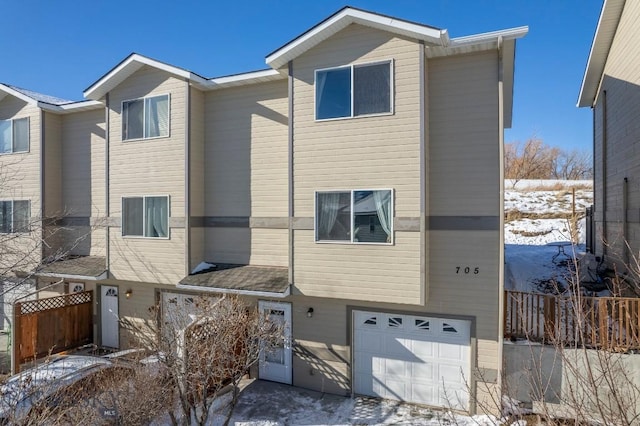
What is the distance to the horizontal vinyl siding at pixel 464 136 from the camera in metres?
8.39

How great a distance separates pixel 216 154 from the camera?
36.5 ft

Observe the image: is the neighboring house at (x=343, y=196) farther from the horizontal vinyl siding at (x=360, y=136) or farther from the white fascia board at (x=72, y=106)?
the white fascia board at (x=72, y=106)

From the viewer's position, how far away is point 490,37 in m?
8.02

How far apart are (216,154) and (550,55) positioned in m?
14.8

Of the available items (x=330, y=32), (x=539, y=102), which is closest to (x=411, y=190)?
(x=330, y=32)

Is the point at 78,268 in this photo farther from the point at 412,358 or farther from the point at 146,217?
the point at 412,358

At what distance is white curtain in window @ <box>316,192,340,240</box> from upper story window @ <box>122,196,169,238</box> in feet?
15.5

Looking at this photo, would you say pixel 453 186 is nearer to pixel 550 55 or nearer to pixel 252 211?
pixel 252 211

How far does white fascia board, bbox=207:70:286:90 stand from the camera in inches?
402

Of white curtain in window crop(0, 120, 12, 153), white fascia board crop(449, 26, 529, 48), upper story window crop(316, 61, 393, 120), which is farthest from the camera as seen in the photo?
white curtain in window crop(0, 120, 12, 153)

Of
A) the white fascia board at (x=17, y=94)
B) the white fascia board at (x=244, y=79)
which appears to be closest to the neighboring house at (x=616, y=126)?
the white fascia board at (x=244, y=79)

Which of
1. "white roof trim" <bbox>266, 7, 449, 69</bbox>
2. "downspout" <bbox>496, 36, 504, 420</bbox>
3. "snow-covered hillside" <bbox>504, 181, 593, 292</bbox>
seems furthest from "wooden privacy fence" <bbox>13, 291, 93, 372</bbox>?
"snow-covered hillside" <bbox>504, 181, 593, 292</bbox>

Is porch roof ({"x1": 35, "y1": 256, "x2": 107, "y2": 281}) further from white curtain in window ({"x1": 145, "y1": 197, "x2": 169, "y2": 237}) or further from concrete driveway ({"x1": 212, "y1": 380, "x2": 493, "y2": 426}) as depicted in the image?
concrete driveway ({"x1": 212, "y1": 380, "x2": 493, "y2": 426})

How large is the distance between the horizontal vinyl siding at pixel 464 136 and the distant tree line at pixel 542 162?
31.8 metres
